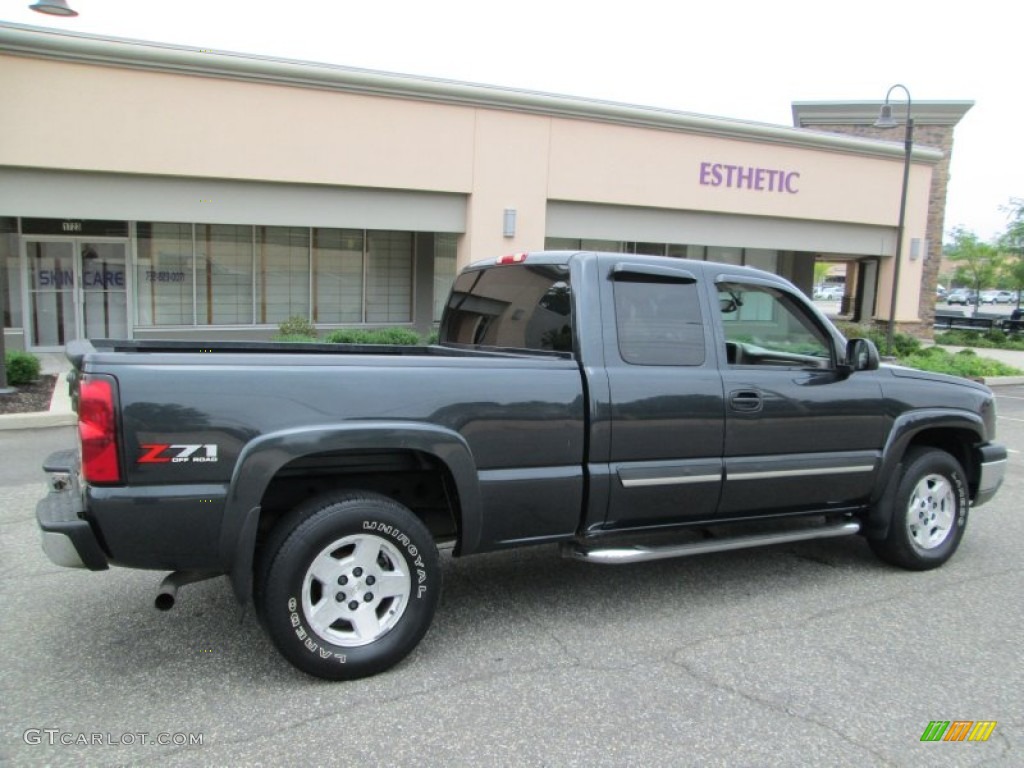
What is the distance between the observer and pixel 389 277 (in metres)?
19.2

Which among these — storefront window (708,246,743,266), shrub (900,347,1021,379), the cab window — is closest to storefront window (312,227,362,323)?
storefront window (708,246,743,266)

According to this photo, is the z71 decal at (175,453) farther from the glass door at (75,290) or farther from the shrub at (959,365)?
the shrub at (959,365)

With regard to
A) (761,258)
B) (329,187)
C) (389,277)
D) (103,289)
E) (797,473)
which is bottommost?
(797,473)

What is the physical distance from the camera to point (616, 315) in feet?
14.3

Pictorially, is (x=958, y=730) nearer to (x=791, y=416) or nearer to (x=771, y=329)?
(x=791, y=416)

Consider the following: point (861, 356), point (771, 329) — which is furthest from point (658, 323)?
point (861, 356)

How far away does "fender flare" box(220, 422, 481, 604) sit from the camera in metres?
3.39

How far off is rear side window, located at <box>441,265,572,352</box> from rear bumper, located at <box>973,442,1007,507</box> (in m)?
3.22

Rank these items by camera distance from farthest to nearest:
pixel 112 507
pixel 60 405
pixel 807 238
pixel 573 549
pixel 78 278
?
pixel 807 238, pixel 78 278, pixel 60 405, pixel 573 549, pixel 112 507

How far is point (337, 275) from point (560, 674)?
16017 mm

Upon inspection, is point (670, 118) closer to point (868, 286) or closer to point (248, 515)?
point (868, 286)

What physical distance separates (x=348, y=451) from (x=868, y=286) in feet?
75.2

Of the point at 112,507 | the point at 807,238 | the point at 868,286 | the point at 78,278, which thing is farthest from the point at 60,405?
the point at 868,286

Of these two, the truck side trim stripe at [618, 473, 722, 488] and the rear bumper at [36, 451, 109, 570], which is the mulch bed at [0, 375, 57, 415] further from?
the truck side trim stripe at [618, 473, 722, 488]
